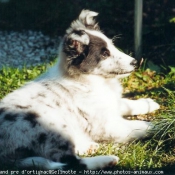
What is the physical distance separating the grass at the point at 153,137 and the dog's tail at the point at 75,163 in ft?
0.44

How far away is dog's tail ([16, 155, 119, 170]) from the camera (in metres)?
4.48


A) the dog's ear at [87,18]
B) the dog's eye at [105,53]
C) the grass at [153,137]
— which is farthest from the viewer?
the dog's ear at [87,18]

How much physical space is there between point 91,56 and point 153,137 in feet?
3.52

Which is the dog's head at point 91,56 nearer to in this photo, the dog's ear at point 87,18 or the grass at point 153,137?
the dog's ear at point 87,18

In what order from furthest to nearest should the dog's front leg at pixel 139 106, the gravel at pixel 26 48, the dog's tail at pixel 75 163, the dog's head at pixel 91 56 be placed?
the gravel at pixel 26 48 → the dog's front leg at pixel 139 106 → the dog's head at pixel 91 56 → the dog's tail at pixel 75 163

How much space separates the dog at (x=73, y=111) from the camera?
179 inches

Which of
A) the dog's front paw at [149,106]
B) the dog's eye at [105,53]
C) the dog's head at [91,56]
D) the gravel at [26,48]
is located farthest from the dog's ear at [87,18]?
the gravel at [26,48]

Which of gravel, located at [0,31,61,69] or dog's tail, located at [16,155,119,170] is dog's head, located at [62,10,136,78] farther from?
gravel, located at [0,31,61,69]

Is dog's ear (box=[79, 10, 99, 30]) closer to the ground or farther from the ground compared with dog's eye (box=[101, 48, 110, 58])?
farther from the ground

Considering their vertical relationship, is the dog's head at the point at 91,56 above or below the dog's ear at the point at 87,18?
below

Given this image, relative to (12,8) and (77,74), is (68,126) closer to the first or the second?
(77,74)

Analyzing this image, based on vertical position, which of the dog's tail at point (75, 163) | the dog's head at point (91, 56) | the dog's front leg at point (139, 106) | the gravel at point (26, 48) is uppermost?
the gravel at point (26, 48)

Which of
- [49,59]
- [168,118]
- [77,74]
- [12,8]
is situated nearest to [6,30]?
[12,8]

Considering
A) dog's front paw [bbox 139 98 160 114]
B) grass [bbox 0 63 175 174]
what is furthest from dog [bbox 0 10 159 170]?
dog's front paw [bbox 139 98 160 114]
